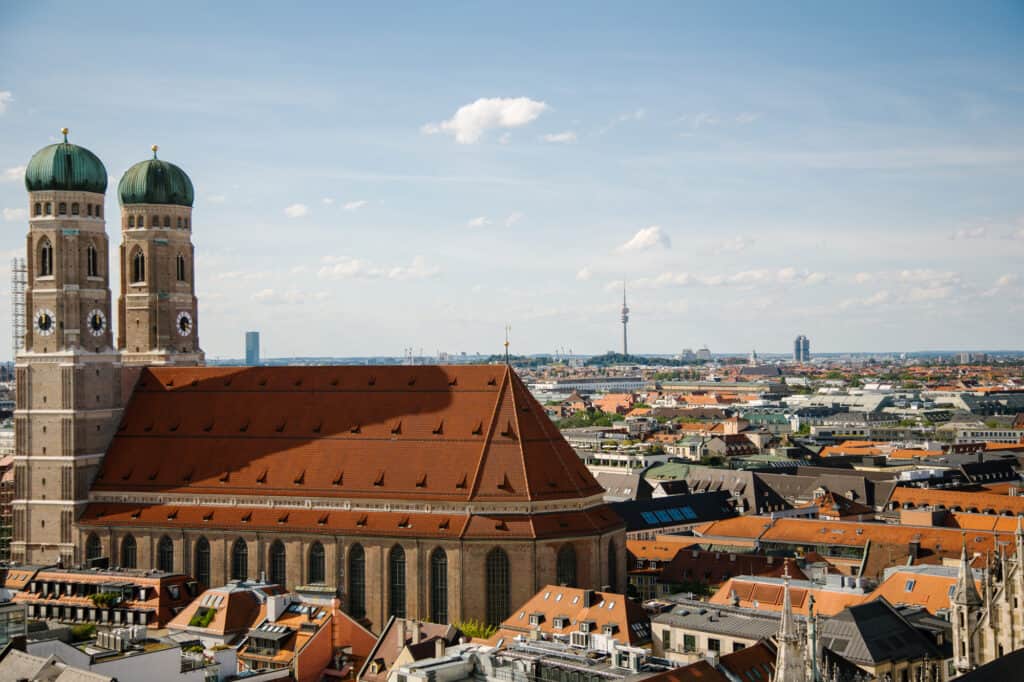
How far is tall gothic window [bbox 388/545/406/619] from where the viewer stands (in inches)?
3937

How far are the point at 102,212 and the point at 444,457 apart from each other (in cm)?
3702

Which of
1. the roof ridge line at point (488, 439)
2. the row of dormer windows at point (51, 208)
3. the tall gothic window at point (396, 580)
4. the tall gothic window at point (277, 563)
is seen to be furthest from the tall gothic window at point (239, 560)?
the row of dormer windows at point (51, 208)

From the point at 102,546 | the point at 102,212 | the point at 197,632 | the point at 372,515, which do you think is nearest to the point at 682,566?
the point at 372,515

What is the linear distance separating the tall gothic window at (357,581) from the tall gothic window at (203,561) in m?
12.3

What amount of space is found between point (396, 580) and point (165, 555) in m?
20.0

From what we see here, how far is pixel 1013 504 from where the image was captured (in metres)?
136

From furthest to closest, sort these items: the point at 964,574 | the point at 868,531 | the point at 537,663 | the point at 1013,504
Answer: the point at 1013,504, the point at 868,531, the point at 537,663, the point at 964,574

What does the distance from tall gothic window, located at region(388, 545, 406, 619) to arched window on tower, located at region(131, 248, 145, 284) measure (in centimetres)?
3948

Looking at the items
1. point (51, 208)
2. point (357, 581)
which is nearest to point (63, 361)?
point (51, 208)

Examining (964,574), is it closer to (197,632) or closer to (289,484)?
(197,632)

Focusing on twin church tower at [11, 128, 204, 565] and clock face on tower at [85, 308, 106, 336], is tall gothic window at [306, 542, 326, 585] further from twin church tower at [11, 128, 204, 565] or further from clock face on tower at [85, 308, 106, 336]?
clock face on tower at [85, 308, 106, 336]

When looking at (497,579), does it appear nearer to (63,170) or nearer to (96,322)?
(96,322)

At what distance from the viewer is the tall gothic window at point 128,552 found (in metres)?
109

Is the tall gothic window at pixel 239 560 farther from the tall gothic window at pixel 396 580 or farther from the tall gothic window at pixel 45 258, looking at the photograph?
the tall gothic window at pixel 45 258
